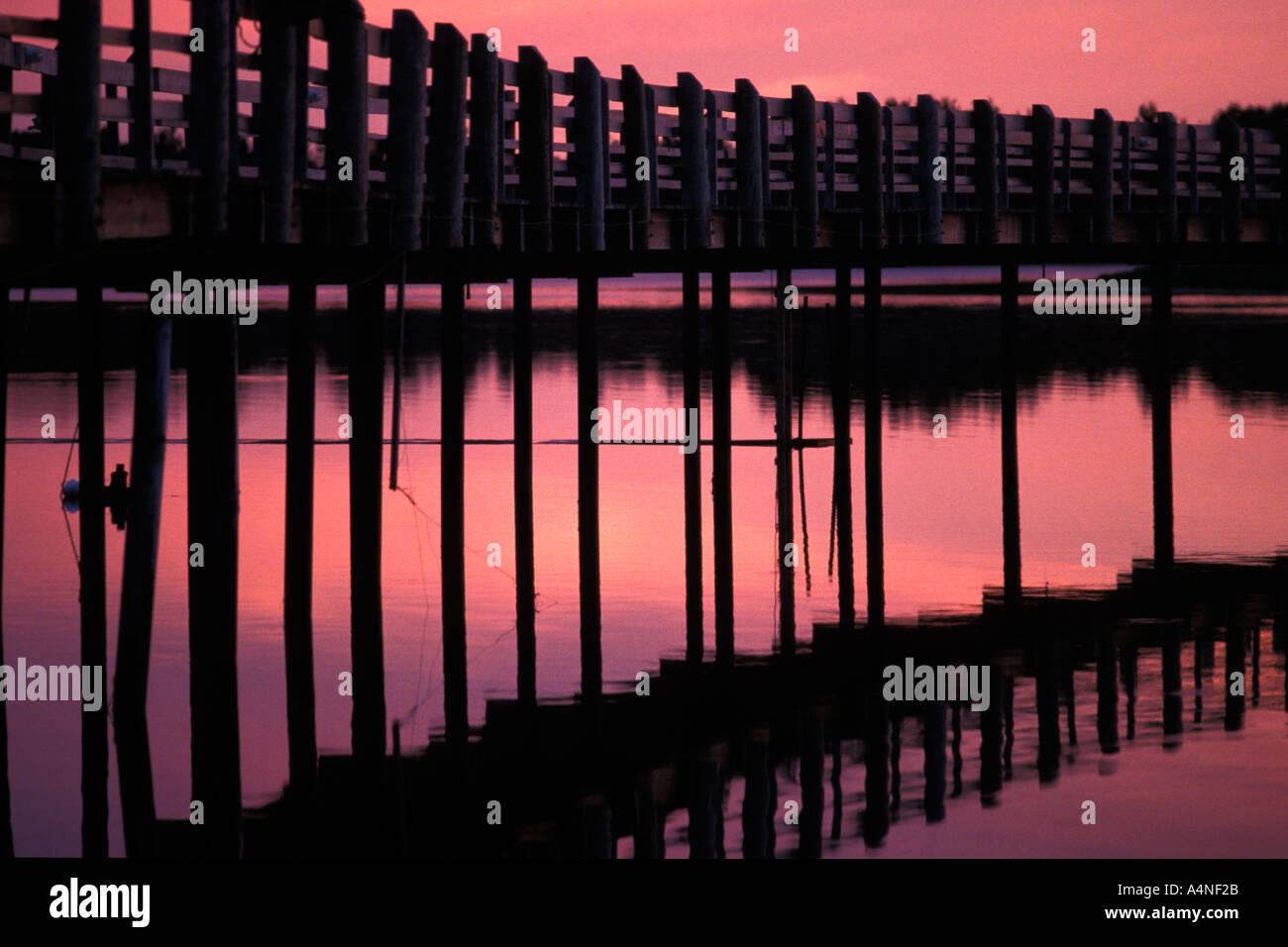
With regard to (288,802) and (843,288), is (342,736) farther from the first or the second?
(843,288)

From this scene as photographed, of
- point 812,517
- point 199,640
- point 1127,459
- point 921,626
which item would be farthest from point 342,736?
point 1127,459

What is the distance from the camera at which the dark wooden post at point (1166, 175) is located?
26859 millimetres

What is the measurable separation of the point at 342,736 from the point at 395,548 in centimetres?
942

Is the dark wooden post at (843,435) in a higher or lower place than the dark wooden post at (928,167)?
lower

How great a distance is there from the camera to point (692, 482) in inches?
806

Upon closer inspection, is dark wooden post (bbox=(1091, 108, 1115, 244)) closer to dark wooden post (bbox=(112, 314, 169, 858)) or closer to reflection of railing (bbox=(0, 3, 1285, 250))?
reflection of railing (bbox=(0, 3, 1285, 250))

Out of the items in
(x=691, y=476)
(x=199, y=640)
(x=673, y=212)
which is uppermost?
(x=673, y=212)

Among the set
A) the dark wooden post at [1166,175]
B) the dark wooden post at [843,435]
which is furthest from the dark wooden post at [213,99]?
the dark wooden post at [1166,175]

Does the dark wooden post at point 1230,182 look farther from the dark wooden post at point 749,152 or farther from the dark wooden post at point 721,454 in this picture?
the dark wooden post at point 721,454

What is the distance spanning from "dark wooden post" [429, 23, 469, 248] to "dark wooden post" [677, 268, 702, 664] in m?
3.46

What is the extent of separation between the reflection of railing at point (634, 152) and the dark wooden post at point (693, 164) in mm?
22

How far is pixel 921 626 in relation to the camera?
18891 mm

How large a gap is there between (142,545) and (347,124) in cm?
369

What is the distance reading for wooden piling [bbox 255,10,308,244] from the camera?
14.4 m
